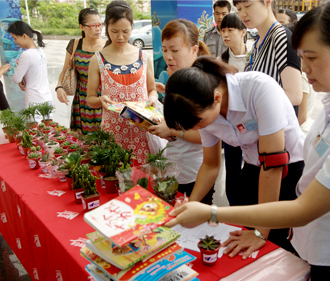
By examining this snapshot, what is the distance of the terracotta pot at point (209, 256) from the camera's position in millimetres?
1033

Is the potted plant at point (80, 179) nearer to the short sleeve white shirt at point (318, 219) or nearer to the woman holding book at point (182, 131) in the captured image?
the woman holding book at point (182, 131)

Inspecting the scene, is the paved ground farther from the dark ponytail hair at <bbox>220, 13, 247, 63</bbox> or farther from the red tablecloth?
the dark ponytail hair at <bbox>220, 13, 247, 63</bbox>

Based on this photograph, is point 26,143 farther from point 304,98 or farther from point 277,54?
point 304,98

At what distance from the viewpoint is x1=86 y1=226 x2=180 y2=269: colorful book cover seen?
909 mm

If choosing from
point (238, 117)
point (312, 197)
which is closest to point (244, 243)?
point (312, 197)

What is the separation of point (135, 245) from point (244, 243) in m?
0.44

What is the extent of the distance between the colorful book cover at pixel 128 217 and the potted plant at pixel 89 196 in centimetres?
50

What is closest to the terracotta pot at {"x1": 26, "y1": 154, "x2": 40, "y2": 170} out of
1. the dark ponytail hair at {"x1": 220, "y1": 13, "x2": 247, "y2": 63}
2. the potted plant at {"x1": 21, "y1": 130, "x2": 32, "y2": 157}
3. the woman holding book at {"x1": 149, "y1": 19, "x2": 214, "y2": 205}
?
the potted plant at {"x1": 21, "y1": 130, "x2": 32, "y2": 157}

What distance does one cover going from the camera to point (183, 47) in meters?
1.71

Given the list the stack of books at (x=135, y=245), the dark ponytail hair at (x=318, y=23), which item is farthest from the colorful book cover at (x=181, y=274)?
the dark ponytail hair at (x=318, y=23)

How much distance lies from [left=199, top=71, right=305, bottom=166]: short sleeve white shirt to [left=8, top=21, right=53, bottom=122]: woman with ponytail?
2.78 m

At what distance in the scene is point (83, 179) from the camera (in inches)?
57.6

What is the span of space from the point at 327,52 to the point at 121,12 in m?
1.58

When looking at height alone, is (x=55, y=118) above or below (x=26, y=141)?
below
